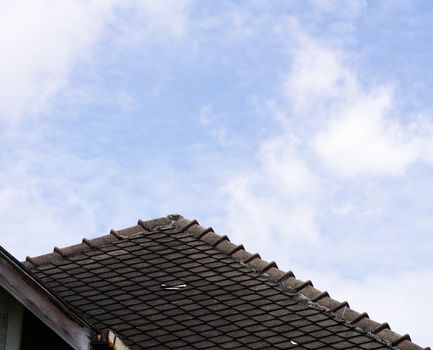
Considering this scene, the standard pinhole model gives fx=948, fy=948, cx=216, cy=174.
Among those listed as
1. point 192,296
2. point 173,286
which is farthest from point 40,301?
point 173,286

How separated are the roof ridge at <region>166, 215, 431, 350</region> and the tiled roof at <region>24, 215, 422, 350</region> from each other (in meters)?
0.01

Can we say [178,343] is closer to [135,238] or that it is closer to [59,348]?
[59,348]

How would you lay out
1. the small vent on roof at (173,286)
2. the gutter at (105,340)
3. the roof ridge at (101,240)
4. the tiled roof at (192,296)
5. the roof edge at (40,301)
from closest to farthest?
the roof edge at (40,301) → the gutter at (105,340) → the tiled roof at (192,296) → the small vent on roof at (173,286) → the roof ridge at (101,240)

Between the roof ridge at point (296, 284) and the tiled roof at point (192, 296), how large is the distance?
0.01 metres

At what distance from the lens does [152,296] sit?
32.5 feet

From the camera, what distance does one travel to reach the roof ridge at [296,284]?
915 centimetres

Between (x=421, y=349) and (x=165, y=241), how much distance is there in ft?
11.3

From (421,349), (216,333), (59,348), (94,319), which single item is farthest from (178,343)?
(421,349)

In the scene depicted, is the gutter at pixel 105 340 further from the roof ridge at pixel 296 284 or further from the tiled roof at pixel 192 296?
the roof ridge at pixel 296 284

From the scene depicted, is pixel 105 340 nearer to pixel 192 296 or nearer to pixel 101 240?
pixel 192 296

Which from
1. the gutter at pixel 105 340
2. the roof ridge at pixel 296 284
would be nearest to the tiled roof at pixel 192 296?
the roof ridge at pixel 296 284

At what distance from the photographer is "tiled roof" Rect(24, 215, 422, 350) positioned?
9094 mm

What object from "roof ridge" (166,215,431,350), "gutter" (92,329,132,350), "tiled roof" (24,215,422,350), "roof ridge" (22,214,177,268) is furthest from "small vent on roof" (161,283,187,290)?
"gutter" (92,329,132,350)

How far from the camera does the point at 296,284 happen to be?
10102 mm
